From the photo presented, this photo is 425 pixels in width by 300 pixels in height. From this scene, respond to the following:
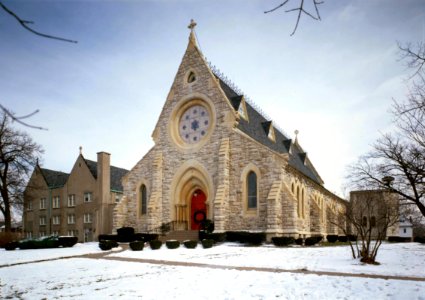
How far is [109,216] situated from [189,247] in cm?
1829

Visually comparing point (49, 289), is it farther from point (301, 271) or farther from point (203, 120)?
point (203, 120)

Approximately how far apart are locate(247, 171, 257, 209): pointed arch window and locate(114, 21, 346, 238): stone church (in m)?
0.07

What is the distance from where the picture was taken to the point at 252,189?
26469 mm

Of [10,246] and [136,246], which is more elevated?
[136,246]

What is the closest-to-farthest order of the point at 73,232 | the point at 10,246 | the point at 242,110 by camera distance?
A: 1. the point at 10,246
2. the point at 242,110
3. the point at 73,232

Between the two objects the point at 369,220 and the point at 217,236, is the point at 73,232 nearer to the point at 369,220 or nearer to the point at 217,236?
the point at 217,236

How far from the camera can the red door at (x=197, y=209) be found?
2964 cm

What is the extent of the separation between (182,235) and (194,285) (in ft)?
58.5

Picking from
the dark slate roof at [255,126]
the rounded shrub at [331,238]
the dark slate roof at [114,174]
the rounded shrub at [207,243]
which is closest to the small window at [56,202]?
the dark slate roof at [114,174]

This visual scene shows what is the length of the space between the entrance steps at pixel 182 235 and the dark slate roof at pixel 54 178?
21.4 metres

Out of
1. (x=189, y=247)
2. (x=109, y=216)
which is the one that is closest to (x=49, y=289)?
(x=189, y=247)

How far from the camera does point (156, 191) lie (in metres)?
29.8

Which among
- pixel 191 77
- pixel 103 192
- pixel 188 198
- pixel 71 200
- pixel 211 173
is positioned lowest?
pixel 71 200

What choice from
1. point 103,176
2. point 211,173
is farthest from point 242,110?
point 103,176
